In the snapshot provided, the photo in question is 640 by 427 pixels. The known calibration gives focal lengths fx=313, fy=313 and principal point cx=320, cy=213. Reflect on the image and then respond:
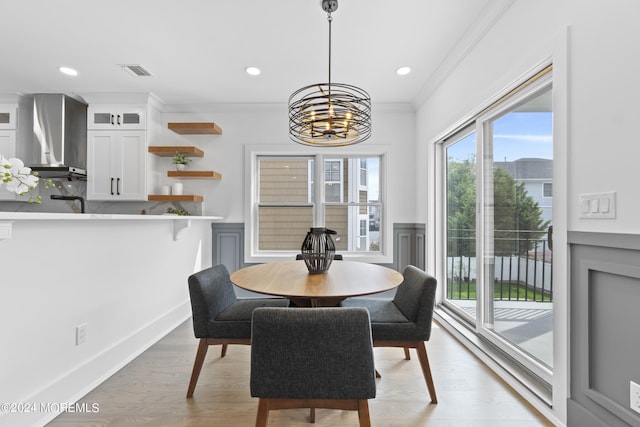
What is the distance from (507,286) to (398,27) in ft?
6.80

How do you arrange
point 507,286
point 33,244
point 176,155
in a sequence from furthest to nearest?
point 176,155
point 507,286
point 33,244

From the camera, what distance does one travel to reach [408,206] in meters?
3.97

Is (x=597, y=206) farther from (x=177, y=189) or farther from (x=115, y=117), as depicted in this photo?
(x=115, y=117)

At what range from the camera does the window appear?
4074mm

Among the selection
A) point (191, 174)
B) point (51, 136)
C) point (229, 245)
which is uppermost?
point (51, 136)

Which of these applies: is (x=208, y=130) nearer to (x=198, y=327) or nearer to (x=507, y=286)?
(x=198, y=327)

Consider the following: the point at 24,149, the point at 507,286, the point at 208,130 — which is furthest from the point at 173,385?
the point at 24,149

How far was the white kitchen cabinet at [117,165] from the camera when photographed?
3.65 meters

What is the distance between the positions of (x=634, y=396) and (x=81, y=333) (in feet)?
9.00

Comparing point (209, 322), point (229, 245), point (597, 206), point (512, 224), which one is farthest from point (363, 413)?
point (229, 245)

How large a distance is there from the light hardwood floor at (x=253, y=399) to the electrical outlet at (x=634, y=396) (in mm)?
530

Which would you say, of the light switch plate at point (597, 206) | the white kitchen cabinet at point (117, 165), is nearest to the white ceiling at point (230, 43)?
the white kitchen cabinet at point (117, 165)

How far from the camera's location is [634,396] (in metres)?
1.23

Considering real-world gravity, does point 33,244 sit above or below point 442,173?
below
